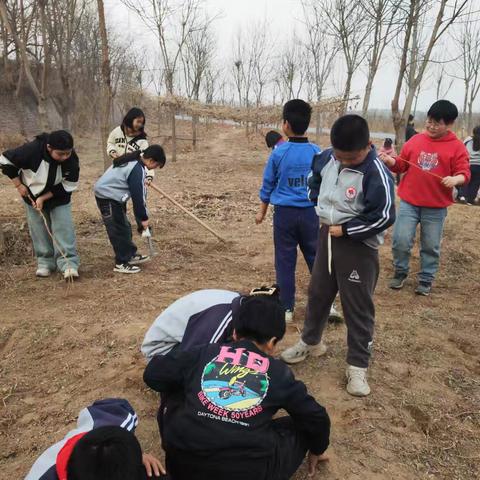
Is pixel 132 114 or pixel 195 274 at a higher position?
pixel 132 114

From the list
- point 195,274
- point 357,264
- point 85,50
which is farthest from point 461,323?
point 85,50

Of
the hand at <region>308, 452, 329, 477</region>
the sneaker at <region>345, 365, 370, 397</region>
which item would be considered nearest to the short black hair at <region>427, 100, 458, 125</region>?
the sneaker at <region>345, 365, 370, 397</region>

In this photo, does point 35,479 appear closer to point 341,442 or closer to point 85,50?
point 341,442

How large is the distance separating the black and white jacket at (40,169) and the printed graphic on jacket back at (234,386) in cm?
282

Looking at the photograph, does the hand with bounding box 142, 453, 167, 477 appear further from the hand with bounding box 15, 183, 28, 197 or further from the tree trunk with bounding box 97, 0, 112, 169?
the tree trunk with bounding box 97, 0, 112, 169

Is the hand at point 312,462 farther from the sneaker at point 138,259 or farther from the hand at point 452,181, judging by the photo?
the sneaker at point 138,259

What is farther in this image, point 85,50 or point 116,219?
point 85,50

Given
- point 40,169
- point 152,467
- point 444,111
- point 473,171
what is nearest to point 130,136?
point 40,169

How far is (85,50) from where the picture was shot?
16422 millimetres

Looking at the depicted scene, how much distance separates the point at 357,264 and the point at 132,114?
3.13 metres

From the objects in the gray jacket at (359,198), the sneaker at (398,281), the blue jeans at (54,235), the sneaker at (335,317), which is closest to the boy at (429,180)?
the sneaker at (398,281)

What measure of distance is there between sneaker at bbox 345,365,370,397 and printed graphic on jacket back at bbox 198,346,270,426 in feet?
3.53

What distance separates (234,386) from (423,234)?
9.00ft

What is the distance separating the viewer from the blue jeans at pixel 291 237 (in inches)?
116
